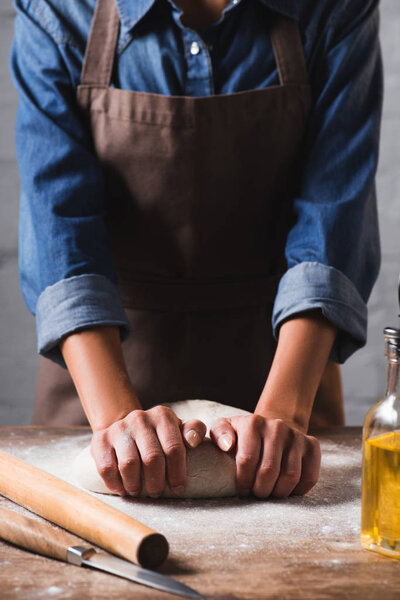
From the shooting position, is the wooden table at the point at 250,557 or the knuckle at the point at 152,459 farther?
the knuckle at the point at 152,459

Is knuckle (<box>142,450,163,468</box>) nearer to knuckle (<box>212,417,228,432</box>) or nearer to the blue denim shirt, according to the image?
knuckle (<box>212,417,228,432</box>)

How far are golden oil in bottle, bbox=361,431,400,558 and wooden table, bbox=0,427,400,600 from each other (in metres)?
0.01

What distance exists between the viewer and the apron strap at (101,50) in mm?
979

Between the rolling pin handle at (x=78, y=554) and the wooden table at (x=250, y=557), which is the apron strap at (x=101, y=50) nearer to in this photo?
the wooden table at (x=250, y=557)

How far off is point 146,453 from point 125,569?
0.54 ft

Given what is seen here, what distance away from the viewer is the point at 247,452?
0.70 metres

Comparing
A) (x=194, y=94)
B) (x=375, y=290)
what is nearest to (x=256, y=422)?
(x=194, y=94)

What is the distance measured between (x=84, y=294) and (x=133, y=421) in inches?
8.0

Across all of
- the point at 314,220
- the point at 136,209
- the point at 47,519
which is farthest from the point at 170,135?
the point at 47,519

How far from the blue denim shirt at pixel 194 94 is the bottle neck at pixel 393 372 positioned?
0.87 feet

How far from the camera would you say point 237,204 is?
1.02 meters

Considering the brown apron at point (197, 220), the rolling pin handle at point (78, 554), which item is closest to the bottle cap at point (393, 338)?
the rolling pin handle at point (78, 554)

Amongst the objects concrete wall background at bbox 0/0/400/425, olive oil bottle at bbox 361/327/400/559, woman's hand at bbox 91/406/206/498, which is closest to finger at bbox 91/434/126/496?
woman's hand at bbox 91/406/206/498

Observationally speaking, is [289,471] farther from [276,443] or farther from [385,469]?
[385,469]
